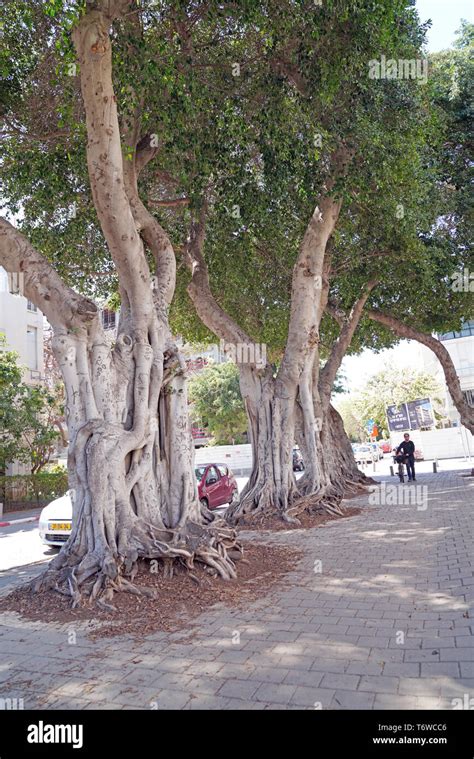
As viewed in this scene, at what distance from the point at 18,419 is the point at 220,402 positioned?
2211cm

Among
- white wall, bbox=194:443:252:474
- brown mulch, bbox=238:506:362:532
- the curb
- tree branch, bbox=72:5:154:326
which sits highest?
tree branch, bbox=72:5:154:326

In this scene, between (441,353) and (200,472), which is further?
(441,353)

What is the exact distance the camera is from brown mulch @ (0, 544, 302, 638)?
201 inches

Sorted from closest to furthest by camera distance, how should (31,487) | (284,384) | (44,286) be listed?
(44,286) → (284,384) → (31,487)

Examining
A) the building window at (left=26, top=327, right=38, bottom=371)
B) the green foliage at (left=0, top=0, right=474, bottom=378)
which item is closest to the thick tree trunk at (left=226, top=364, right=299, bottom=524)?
the green foliage at (left=0, top=0, right=474, bottom=378)

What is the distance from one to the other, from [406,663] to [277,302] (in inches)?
557

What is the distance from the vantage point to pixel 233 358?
12.4 meters

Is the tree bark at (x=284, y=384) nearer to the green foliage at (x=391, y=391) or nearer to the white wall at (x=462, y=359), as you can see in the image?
the white wall at (x=462, y=359)

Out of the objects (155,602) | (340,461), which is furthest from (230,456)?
(155,602)

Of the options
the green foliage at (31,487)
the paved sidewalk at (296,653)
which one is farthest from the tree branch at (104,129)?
the green foliage at (31,487)

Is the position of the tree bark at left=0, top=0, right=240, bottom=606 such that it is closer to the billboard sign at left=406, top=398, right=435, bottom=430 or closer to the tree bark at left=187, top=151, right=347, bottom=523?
the tree bark at left=187, top=151, right=347, bottom=523

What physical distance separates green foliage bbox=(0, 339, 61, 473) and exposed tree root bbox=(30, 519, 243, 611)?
13606 millimetres

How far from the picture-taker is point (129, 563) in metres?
6.01

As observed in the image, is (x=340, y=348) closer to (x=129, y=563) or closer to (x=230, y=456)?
(x=129, y=563)
